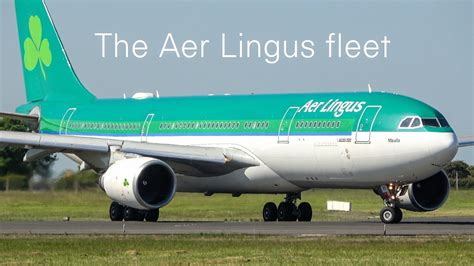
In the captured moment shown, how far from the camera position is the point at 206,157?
1594 inches

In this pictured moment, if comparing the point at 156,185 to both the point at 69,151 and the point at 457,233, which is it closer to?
the point at 69,151

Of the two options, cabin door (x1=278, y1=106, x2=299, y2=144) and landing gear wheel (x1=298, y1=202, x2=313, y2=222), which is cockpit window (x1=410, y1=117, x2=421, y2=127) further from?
landing gear wheel (x1=298, y1=202, x2=313, y2=222)

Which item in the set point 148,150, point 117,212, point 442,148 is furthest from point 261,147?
point 442,148

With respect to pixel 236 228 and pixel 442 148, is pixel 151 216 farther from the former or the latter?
pixel 442 148

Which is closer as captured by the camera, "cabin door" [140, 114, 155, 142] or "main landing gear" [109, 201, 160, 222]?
"main landing gear" [109, 201, 160, 222]

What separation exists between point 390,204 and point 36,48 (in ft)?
62.0

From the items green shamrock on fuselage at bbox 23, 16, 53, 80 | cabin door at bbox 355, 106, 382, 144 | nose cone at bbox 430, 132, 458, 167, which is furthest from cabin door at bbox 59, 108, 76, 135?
nose cone at bbox 430, 132, 458, 167

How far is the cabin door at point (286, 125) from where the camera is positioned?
39.3 meters

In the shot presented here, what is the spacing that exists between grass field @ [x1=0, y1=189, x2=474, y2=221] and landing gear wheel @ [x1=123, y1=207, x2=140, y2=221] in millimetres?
2450

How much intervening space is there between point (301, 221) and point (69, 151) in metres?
7.84

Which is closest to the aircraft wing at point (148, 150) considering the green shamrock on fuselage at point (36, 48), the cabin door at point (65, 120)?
the cabin door at point (65, 120)

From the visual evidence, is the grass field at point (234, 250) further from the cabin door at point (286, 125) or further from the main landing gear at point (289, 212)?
the main landing gear at point (289, 212)

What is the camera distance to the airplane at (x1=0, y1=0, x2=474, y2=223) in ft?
120

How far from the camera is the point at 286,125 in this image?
39500mm
